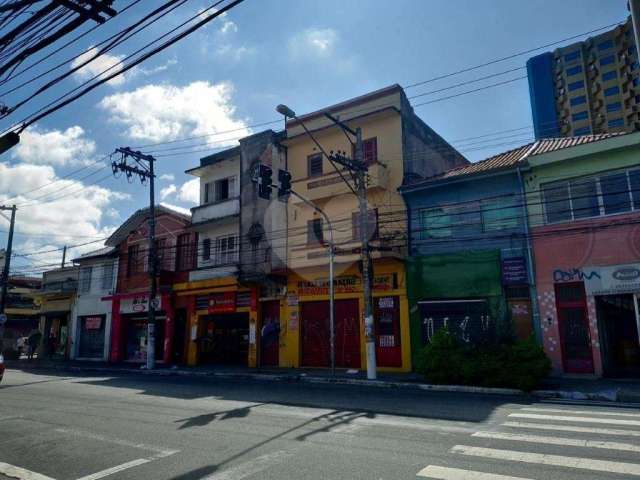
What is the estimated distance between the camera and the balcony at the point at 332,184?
1969cm

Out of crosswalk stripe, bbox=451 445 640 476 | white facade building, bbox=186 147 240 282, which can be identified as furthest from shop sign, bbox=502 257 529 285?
white facade building, bbox=186 147 240 282

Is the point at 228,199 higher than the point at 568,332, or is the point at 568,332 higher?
the point at 228,199

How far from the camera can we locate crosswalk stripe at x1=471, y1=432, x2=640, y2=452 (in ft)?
20.6

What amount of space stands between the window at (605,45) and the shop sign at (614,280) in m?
69.5

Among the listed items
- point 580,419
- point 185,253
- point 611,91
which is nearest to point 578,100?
point 611,91

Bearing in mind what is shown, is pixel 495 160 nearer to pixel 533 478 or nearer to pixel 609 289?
pixel 609 289

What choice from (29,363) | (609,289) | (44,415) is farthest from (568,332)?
(29,363)

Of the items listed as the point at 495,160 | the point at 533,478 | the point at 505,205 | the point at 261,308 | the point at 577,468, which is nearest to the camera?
the point at 533,478

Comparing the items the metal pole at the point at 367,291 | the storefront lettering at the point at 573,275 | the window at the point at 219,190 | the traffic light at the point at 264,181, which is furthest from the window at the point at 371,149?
the storefront lettering at the point at 573,275

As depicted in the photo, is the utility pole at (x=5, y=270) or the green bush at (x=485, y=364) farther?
the utility pole at (x=5, y=270)

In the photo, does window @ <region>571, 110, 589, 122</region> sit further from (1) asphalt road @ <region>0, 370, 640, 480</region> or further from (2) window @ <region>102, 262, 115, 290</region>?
(1) asphalt road @ <region>0, 370, 640, 480</region>

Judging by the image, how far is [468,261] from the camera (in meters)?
17.8

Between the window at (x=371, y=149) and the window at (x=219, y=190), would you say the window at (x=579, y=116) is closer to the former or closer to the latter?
the window at (x=371, y=149)

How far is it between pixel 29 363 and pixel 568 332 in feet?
96.8
